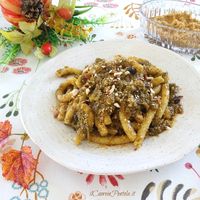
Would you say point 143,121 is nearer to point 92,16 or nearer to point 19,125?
point 19,125

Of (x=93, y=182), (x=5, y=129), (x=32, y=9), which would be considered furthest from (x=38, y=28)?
(x=93, y=182)

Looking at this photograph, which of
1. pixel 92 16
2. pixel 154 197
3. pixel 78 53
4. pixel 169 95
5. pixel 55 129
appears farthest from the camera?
pixel 92 16

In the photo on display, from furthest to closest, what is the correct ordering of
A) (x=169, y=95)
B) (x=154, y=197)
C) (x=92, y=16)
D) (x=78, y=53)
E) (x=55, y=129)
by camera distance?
(x=92, y=16) < (x=78, y=53) < (x=169, y=95) < (x=55, y=129) < (x=154, y=197)

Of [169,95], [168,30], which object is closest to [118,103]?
[169,95]

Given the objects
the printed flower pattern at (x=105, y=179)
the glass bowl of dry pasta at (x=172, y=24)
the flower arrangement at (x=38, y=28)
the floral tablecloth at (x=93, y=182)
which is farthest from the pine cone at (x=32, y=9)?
the printed flower pattern at (x=105, y=179)

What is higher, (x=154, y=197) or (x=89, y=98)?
(x=89, y=98)

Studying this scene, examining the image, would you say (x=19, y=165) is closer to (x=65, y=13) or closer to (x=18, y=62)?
(x=18, y=62)

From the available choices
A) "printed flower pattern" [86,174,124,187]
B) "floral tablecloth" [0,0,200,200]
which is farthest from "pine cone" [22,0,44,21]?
"printed flower pattern" [86,174,124,187]

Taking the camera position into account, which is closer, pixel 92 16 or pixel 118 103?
pixel 118 103
